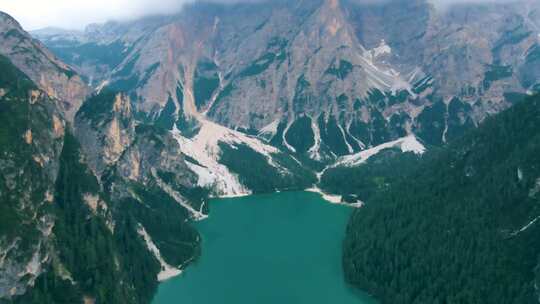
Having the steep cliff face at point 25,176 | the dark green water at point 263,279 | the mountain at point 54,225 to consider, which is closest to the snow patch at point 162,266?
the mountain at point 54,225

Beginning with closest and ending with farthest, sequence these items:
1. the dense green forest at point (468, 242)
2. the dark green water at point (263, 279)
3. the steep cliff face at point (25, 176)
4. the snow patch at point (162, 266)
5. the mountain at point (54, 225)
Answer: the steep cliff face at point (25, 176), the mountain at point (54, 225), the dense green forest at point (468, 242), the dark green water at point (263, 279), the snow patch at point (162, 266)

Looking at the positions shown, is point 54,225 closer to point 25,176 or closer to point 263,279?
point 25,176

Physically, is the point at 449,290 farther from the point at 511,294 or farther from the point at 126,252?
the point at 126,252

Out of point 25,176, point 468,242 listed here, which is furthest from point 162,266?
point 468,242

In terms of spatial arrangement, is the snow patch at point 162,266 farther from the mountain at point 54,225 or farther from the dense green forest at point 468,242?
the dense green forest at point 468,242

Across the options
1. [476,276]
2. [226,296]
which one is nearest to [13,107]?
[226,296]

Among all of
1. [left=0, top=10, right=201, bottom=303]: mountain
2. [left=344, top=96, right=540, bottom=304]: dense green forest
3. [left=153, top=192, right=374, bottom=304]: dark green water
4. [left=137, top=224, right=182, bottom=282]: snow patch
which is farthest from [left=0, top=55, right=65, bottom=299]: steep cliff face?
[left=344, top=96, right=540, bottom=304]: dense green forest

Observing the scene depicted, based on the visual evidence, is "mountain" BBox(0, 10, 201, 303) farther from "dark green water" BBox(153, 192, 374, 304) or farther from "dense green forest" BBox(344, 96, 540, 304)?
"dense green forest" BBox(344, 96, 540, 304)

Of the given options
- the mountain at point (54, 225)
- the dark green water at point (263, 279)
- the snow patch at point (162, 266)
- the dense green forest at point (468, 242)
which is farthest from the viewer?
the snow patch at point (162, 266)
